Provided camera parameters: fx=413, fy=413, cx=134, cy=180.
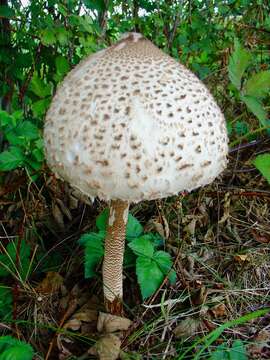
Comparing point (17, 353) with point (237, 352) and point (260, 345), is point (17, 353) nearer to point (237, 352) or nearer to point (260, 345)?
point (237, 352)

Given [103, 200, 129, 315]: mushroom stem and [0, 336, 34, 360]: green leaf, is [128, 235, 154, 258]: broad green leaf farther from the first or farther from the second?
[0, 336, 34, 360]: green leaf

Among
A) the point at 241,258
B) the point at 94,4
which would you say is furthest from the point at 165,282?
the point at 94,4

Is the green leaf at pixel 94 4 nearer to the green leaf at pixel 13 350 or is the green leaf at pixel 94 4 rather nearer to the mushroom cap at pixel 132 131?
the mushroom cap at pixel 132 131

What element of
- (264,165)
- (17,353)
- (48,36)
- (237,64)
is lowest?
(17,353)

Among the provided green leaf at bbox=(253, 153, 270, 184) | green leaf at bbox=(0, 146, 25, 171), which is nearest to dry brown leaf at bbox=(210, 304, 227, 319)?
green leaf at bbox=(253, 153, 270, 184)

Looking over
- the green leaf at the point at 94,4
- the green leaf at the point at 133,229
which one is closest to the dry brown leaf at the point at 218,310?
the green leaf at the point at 133,229

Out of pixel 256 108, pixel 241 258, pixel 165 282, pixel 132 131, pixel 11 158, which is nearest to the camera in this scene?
pixel 132 131
